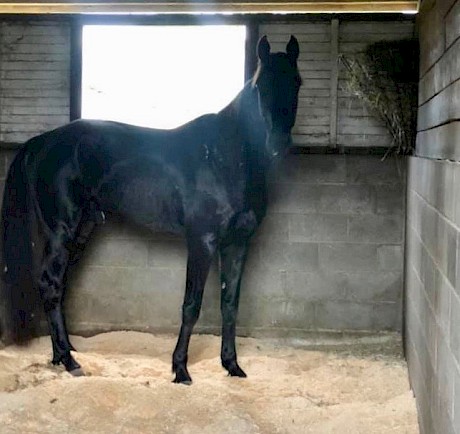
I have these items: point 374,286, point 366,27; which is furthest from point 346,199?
point 366,27

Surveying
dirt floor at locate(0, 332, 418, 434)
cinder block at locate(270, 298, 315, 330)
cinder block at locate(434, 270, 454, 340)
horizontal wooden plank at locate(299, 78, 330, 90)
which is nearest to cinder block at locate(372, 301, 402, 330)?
dirt floor at locate(0, 332, 418, 434)

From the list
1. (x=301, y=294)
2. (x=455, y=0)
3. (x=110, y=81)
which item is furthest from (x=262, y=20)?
(x=455, y=0)

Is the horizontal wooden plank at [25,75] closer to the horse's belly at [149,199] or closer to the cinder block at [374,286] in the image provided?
the horse's belly at [149,199]

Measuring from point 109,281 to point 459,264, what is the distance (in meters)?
3.16

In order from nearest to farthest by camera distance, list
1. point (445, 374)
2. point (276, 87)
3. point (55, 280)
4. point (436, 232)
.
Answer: point (445, 374)
point (436, 232)
point (276, 87)
point (55, 280)

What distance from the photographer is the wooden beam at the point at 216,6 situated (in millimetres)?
4383

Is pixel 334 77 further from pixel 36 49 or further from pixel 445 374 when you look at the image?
pixel 445 374

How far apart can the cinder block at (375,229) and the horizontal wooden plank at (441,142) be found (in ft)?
2.29

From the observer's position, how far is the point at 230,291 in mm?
4031

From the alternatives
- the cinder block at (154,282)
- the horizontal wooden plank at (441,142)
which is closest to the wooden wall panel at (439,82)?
the horizontal wooden plank at (441,142)

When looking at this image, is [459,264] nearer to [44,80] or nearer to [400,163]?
[400,163]

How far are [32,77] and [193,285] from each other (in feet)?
6.05

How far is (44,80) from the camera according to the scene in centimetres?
462

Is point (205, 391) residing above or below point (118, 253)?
below
